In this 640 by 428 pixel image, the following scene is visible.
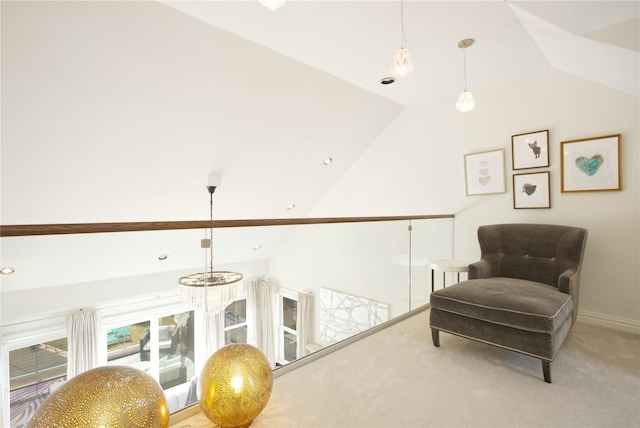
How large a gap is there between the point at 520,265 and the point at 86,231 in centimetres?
305

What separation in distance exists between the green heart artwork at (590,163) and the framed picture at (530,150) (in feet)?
0.82

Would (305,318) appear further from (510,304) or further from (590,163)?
(590,163)

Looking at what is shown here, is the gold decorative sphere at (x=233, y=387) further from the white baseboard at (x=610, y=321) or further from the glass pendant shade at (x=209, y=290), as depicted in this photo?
the white baseboard at (x=610, y=321)

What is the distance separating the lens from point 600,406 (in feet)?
5.15

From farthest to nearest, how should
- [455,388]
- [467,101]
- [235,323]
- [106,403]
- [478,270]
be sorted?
[478,270]
[467,101]
[235,323]
[455,388]
[106,403]

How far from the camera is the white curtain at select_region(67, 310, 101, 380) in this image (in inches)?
138

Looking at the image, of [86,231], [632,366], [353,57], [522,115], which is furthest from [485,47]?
[86,231]

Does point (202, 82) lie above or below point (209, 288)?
above

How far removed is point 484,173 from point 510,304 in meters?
1.95

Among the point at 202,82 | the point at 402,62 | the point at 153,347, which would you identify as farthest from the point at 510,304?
the point at 153,347

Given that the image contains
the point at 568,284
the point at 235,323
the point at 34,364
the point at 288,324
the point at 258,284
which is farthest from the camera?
the point at 288,324

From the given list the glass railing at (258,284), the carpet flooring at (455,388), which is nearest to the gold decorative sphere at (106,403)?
the carpet flooring at (455,388)

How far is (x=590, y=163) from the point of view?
2779 mm

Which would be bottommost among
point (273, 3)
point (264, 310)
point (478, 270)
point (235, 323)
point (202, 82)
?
point (264, 310)
